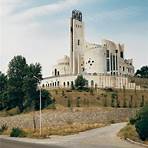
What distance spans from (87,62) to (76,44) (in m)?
8.70

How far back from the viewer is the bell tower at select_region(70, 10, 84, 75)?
449ft

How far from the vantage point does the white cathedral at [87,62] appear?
12447 centimetres

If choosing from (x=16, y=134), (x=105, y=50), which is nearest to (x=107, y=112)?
(x=16, y=134)

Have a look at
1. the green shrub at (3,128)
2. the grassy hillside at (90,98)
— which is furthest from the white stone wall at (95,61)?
the green shrub at (3,128)

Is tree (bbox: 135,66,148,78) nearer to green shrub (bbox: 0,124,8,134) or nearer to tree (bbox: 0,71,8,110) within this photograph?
tree (bbox: 0,71,8,110)

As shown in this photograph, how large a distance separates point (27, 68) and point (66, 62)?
5654 cm

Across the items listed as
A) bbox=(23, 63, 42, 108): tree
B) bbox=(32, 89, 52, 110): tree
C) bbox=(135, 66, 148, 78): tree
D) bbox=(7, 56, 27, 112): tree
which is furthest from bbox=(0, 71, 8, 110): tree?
bbox=(135, 66, 148, 78): tree

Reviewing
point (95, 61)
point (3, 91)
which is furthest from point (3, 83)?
point (95, 61)

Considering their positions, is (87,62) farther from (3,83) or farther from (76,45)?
(3,83)

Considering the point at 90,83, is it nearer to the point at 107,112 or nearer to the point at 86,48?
the point at 86,48

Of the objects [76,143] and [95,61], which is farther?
[95,61]

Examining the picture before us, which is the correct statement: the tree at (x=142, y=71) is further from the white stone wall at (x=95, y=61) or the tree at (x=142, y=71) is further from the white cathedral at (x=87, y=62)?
the white stone wall at (x=95, y=61)

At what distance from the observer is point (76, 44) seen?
138875 millimetres

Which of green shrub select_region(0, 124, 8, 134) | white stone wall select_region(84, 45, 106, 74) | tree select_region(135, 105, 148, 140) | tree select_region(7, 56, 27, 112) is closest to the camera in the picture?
tree select_region(135, 105, 148, 140)
